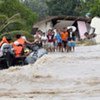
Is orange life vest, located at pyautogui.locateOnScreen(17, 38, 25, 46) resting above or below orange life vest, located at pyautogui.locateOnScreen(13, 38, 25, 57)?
above

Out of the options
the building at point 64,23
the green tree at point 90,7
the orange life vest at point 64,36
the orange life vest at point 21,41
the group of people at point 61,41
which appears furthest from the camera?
the green tree at point 90,7

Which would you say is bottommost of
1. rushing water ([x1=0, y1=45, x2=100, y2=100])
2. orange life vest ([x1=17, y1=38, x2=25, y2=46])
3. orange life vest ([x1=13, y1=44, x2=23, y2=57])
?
rushing water ([x1=0, y1=45, x2=100, y2=100])

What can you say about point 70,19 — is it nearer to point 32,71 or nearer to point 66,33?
point 66,33

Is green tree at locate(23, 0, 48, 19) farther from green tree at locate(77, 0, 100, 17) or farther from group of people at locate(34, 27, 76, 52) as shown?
group of people at locate(34, 27, 76, 52)

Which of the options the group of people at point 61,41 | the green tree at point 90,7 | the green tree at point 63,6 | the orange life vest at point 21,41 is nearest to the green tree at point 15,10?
the green tree at point 90,7

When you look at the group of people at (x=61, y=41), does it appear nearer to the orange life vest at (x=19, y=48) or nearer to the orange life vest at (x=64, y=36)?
the orange life vest at (x=64, y=36)

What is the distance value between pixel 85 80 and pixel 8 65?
6404mm

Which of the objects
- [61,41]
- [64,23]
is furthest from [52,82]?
[64,23]

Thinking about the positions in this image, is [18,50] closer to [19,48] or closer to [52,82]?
[19,48]

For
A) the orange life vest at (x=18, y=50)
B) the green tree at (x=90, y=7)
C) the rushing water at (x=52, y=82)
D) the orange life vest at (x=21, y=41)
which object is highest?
the green tree at (x=90, y=7)

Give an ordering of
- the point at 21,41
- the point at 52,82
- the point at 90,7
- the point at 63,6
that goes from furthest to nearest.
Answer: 1. the point at 63,6
2. the point at 90,7
3. the point at 21,41
4. the point at 52,82

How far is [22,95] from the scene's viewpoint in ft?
34.1

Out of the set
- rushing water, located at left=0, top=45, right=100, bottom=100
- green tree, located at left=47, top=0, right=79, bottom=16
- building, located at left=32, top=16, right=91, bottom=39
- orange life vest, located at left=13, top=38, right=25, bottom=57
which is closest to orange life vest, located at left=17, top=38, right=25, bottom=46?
orange life vest, located at left=13, top=38, right=25, bottom=57

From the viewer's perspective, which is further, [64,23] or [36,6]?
[36,6]
